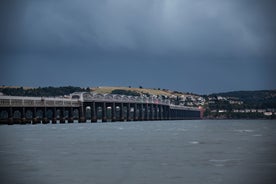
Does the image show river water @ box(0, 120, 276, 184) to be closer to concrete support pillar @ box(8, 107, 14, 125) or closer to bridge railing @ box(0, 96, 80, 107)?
bridge railing @ box(0, 96, 80, 107)

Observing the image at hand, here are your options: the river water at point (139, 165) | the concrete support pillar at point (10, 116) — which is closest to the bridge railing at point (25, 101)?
the concrete support pillar at point (10, 116)

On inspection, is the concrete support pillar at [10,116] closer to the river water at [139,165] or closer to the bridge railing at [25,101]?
the bridge railing at [25,101]

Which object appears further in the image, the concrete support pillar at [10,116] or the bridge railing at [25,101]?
the concrete support pillar at [10,116]

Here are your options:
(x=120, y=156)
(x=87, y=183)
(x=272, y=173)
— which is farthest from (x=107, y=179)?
(x=120, y=156)

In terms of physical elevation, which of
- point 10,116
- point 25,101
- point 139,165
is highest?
point 25,101

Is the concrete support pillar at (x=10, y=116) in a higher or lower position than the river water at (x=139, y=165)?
higher

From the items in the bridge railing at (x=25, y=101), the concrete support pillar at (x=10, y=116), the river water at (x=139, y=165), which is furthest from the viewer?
the concrete support pillar at (x=10, y=116)

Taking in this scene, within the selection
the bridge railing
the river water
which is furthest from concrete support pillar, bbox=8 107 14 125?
the river water

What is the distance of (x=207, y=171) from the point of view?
45.5 metres

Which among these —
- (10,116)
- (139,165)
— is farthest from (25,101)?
(139,165)

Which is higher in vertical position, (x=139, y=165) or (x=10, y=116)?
(x=10, y=116)

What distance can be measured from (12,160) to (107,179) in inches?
562

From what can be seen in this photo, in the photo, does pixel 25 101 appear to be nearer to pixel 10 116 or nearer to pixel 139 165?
pixel 10 116

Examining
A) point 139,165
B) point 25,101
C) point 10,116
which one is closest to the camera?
→ point 139,165
